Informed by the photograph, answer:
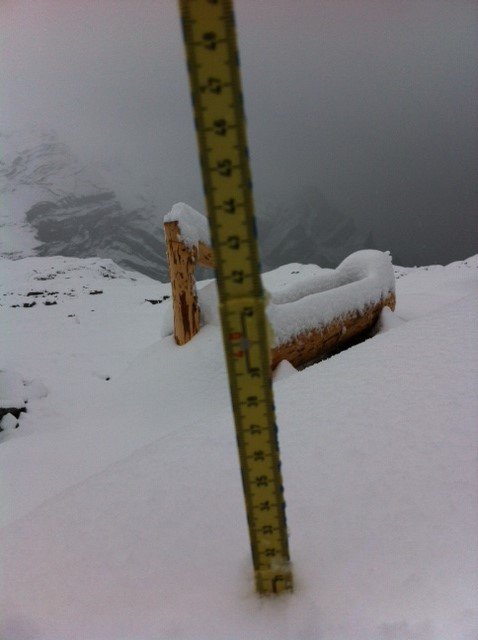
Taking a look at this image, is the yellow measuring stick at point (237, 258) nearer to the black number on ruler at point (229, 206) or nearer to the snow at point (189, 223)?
the black number on ruler at point (229, 206)

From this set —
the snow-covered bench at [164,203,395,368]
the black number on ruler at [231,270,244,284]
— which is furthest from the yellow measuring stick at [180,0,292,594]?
the snow-covered bench at [164,203,395,368]

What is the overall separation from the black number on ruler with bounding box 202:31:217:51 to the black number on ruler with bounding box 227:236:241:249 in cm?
41

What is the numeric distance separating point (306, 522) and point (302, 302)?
10.9ft

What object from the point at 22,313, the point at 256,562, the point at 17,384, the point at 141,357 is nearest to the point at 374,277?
the point at 141,357

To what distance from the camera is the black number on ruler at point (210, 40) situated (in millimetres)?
811

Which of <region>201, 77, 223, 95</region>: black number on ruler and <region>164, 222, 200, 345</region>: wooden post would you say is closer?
<region>201, 77, 223, 95</region>: black number on ruler

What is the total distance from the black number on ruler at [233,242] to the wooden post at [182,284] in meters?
4.18

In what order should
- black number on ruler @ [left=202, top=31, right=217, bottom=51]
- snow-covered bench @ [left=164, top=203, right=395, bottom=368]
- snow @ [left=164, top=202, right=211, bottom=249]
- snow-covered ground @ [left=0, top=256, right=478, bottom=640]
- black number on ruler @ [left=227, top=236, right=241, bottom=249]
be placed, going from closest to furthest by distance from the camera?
black number on ruler @ [left=202, top=31, right=217, bottom=51] < black number on ruler @ [left=227, top=236, right=241, bottom=249] < snow-covered ground @ [left=0, top=256, right=478, bottom=640] < snow-covered bench @ [left=164, top=203, right=395, bottom=368] < snow @ [left=164, top=202, right=211, bottom=249]

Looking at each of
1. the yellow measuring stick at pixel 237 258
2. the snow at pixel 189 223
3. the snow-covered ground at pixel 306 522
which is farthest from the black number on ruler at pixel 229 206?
the snow at pixel 189 223

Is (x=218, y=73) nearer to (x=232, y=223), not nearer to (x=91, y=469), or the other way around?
(x=232, y=223)

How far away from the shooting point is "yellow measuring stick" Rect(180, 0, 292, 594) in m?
Answer: 0.82

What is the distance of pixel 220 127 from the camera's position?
85 cm

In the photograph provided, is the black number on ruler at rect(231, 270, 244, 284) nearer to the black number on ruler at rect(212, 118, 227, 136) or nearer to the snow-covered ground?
the black number on ruler at rect(212, 118, 227, 136)

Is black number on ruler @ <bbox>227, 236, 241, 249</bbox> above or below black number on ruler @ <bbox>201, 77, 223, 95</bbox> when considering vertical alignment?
below
